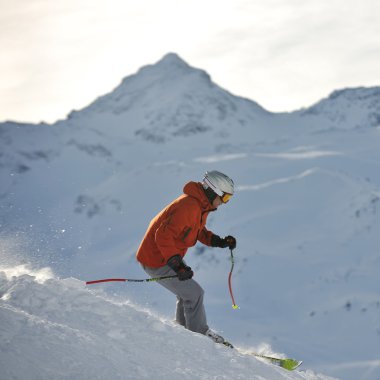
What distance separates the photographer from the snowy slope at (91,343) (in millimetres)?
4441

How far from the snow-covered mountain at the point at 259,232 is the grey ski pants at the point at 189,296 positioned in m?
0.90

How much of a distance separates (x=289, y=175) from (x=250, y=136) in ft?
239

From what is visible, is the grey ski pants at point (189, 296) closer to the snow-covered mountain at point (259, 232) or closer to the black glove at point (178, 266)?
the black glove at point (178, 266)

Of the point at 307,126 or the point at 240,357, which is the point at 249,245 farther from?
the point at 307,126

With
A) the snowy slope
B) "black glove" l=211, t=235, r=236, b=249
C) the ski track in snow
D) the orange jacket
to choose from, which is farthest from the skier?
the ski track in snow

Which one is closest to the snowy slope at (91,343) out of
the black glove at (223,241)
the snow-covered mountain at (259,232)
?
the black glove at (223,241)

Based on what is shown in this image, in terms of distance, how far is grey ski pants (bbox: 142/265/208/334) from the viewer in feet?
21.1

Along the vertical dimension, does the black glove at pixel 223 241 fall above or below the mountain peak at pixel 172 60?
below

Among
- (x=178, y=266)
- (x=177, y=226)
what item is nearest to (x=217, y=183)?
(x=177, y=226)

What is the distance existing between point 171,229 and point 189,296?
3.08ft

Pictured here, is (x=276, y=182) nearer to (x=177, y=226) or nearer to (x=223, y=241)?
(x=223, y=241)

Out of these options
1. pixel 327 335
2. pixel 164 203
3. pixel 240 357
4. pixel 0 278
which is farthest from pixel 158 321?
pixel 164 203

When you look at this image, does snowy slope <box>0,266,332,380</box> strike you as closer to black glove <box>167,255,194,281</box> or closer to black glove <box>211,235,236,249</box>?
black glove <box>167,255,194,281</box>

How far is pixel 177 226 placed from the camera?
5996mm
